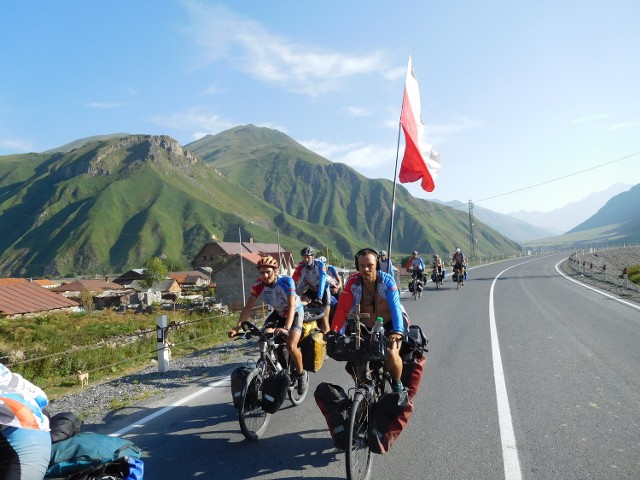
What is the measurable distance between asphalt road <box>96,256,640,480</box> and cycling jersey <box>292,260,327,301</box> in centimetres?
147

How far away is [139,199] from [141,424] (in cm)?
20676

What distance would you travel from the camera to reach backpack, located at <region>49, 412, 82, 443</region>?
9.16 ft

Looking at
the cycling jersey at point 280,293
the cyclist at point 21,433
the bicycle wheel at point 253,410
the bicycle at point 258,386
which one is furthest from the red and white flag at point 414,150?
the cyclist at point 21,433

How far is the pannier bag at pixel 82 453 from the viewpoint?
2705 mm

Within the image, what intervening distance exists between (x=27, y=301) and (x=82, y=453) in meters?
46.8

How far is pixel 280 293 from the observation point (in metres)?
5.67

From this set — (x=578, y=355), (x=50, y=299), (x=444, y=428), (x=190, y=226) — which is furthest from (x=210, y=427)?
(x=190, y=226)

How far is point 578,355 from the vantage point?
7.94 m

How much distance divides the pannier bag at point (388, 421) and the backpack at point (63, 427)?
226cm

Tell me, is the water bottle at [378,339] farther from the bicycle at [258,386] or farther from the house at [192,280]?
the house at [192,280]

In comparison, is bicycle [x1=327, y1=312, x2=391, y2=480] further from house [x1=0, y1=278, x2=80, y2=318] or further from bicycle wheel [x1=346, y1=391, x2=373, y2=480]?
house [x1=0, y1=278, x2=80, y2=318]

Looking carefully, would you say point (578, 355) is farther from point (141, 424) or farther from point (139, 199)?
point (139, 199)

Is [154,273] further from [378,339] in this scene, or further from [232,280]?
[378,339]

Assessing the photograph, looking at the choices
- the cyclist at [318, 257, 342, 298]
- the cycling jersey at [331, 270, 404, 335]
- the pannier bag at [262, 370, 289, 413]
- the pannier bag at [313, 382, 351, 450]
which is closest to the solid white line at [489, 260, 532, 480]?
the pannier bag at [313, 382, 351, 450]
